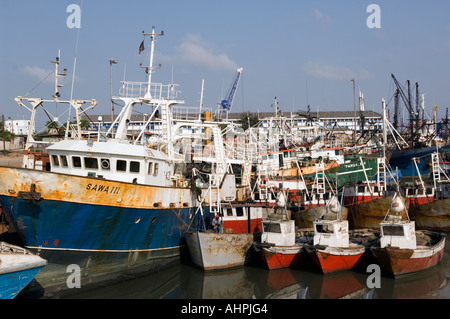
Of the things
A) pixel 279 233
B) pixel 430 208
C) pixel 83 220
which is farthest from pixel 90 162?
pixel 430 208

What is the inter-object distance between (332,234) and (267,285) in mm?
4713

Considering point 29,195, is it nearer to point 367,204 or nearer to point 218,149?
point 218,149

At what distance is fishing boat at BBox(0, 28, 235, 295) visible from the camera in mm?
19953

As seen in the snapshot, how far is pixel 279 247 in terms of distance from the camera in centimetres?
2506

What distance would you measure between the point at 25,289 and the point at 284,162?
35.4m

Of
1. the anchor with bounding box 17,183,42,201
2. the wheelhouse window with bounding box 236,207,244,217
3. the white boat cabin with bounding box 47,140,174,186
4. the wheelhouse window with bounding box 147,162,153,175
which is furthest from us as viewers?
the wheelhouse window with bounding box 236,207,244,217

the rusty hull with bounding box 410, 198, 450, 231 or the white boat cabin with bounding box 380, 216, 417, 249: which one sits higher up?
the rusty hull with bounding box 410, 198, 450, 231

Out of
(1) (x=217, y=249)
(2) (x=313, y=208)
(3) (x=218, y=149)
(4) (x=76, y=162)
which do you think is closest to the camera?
(4) (x=76, y=162)

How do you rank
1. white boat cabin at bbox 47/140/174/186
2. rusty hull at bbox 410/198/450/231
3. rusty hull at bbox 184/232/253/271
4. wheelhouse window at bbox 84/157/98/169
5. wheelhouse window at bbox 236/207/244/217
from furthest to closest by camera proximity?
rusty hull at bbox 410/198/450/231 → wheelhouse window at bbox 236/207/244/217 → rusty hull at bbox 184/232/253/271 → wheelhouse window at bbox 84/157/98/169 → white boat cabin at bbox 47/140/174/186

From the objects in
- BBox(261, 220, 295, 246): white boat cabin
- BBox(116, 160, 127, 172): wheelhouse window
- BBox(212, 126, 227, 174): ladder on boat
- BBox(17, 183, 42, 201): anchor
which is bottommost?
Result: BBox(261, 220, 295, 246): white boat cabin

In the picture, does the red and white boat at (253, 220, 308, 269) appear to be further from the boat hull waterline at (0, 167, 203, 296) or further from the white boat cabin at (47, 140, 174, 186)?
the white boat cabin at (47, 140, 174, 186)

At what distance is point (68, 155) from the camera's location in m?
23.3

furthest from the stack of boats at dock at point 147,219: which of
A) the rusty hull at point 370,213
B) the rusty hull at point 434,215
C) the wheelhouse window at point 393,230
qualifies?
the rusty hull at point 434,215

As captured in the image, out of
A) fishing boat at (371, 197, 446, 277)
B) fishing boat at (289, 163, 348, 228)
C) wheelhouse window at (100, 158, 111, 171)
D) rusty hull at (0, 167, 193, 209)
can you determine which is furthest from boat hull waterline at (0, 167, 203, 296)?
fishing boat at (371, 197, 446, 277)
